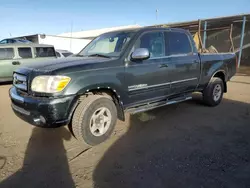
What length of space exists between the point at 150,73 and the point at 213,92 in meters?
2.40

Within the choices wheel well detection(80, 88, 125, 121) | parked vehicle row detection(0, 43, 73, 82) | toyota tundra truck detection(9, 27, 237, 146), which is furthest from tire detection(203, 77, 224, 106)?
parked vehicle row detection(0, 43, 73, 82)

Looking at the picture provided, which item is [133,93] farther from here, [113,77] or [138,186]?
[138,186]

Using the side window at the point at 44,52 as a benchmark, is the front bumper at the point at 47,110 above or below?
below

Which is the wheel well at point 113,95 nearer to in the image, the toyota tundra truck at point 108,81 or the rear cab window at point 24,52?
the toyota tundra truck at point 108,81

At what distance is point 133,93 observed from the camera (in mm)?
3854

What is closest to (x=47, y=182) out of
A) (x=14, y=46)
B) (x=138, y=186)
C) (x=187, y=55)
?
(x=138, y=186)

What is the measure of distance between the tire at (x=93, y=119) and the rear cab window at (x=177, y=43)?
1747 mm

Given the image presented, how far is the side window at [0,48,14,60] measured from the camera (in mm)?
8547

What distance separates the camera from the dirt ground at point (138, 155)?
8.32 feet

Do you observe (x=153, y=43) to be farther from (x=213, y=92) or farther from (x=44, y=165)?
(x=44, y=165)

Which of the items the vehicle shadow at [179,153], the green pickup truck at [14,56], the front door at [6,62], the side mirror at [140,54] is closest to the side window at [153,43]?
the side mirror at [140,54]

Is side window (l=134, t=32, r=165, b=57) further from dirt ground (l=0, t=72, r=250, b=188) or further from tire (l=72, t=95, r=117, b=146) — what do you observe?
dirt ground (l=0, t=72, r=250, b=188)

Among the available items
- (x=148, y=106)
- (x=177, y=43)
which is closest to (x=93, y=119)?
(x=148, y=106)

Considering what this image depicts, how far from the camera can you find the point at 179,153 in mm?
3174
